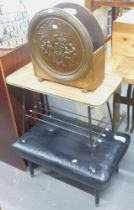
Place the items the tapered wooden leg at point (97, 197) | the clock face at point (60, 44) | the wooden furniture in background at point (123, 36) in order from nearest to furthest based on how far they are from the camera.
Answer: the clock face at point (60, 44)
the wooden furniture in background at point (123, 36)
the tapered wooden leg at point (97, 197)

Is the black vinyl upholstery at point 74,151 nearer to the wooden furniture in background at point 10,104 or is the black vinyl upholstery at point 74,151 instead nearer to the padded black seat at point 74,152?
the padded black seat at point 74,152

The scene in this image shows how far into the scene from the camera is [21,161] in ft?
5.83

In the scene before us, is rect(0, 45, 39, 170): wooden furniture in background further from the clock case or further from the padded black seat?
the clock case

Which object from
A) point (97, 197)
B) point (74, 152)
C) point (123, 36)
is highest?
point (123, 36)

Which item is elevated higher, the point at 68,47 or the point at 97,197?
the point at 68,47

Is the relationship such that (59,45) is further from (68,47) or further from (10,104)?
(10,104)

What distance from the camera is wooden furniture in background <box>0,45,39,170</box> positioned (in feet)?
4.64

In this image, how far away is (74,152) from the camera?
1.49m

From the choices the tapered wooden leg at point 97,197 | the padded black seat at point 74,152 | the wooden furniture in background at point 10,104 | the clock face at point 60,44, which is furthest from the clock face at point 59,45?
the tapered wooden leg at point 97,197

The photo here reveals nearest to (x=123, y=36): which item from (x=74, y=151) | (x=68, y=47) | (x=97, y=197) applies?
(x=68, y=47)

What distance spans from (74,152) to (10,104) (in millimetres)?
485

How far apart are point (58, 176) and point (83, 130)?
40 cm

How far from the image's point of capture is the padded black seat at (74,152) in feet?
4.50

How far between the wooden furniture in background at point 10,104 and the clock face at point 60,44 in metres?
0.23
